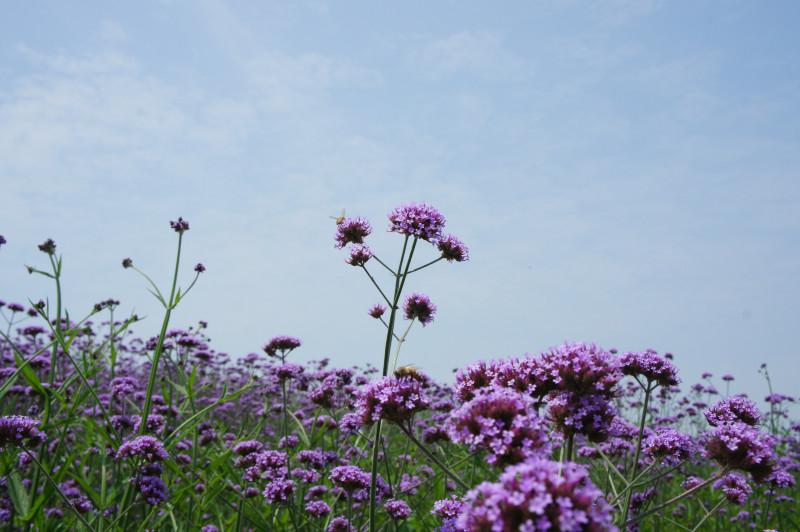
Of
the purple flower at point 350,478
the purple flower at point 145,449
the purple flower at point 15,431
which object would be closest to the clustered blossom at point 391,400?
the purple flower at point 350,478

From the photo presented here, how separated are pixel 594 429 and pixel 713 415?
1.49 m

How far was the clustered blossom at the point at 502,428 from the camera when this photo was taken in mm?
1879

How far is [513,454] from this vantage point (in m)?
1.89

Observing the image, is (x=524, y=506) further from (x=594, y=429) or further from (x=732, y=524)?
(x=732, y=524)

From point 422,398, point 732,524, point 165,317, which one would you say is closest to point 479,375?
point 422,398

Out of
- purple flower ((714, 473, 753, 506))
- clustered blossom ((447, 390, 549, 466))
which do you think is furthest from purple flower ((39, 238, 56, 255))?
purple flower ((714, 473, 753, 506))

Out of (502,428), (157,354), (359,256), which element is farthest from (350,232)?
(502,428)

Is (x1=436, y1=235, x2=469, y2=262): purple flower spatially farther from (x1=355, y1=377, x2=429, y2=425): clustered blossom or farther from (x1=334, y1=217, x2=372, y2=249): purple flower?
(x1=355, y1=377, x2=429, y2=425): clustered blossom

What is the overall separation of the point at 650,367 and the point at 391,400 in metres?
1.91

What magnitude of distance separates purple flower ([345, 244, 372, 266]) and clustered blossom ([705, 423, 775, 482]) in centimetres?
244

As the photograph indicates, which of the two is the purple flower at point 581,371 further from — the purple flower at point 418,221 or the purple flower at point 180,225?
the purple flower at point 180,225

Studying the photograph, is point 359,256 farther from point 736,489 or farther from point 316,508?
point 736,489

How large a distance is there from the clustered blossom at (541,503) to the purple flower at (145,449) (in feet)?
10.4

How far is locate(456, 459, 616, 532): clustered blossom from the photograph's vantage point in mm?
1473
